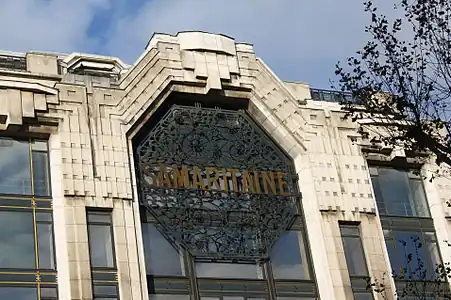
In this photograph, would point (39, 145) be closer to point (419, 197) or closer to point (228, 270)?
point (228, 270)

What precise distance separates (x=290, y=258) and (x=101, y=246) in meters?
6.15

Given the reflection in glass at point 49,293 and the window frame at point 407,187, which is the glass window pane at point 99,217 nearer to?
the reflection in glass at point 49,293

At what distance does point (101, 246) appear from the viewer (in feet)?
82.6

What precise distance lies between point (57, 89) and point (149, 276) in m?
6.18

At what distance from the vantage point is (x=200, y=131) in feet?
93.5

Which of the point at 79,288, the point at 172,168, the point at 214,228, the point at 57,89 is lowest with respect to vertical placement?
the point at 79,288

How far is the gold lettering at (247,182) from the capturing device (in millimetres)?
28141

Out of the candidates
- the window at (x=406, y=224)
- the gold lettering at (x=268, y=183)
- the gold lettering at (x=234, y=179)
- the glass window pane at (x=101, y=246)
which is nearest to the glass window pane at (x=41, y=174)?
the glass window pane at (x=101, y=246)

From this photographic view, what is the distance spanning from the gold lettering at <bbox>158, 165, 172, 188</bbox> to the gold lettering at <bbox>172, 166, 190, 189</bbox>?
0.22 metres

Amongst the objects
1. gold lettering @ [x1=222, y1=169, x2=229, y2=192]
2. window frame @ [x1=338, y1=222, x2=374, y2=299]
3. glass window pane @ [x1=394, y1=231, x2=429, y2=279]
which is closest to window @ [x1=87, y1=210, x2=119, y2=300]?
gold lettering @ [x1=222, y1=169, x2=229, y2=192]

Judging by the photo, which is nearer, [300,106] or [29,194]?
[29,194]

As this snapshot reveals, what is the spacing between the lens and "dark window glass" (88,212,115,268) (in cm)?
2488

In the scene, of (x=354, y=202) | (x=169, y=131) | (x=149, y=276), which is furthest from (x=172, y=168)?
(x=354, y=202)

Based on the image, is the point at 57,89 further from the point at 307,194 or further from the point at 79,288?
the point at 307,194
